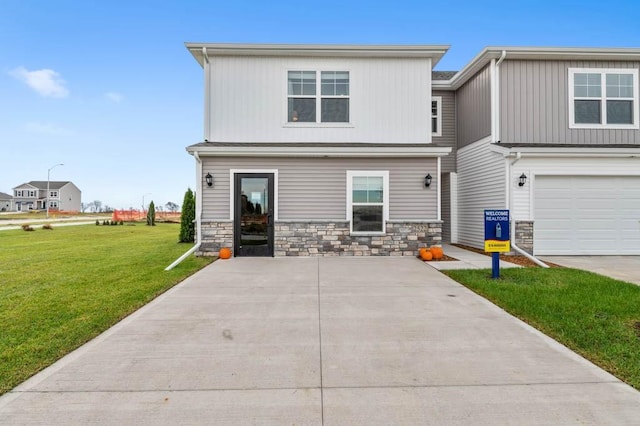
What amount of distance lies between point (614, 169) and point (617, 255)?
Result: 2.43 metres

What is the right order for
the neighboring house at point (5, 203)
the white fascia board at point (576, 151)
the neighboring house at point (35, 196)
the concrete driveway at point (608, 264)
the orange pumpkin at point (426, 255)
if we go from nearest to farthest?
the concrete driveway at point (608, 264)
the orange pumpkin at point (426, 255)
the white fascia board at point (576, 151)
the neighboring house at point (35, 196)
the neighboring house at point (5, 203)

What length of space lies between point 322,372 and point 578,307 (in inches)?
152

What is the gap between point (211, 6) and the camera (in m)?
14.5

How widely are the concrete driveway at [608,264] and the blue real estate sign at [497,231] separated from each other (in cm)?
223

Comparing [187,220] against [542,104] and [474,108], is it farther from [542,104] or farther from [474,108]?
[542,104]

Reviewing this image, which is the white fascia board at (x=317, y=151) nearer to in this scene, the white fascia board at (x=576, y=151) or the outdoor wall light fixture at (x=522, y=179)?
the white fascia board at (x=576, y=151)

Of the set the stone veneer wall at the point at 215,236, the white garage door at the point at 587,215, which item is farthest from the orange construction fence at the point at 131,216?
the white garage door at the point at 587,215

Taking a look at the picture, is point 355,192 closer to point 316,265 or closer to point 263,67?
point 316,265

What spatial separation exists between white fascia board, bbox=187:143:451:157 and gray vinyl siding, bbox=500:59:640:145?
9.07 feet

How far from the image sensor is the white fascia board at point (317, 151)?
880 cm

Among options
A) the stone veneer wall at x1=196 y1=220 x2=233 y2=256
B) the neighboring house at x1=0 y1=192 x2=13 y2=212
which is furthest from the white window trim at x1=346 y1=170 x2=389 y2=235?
the neighboring house at x1=0 y1=192 x2=13 y2=212

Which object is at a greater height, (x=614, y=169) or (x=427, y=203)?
(x=614, y=169)

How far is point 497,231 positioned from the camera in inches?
262

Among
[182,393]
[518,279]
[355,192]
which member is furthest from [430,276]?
[182,393]
